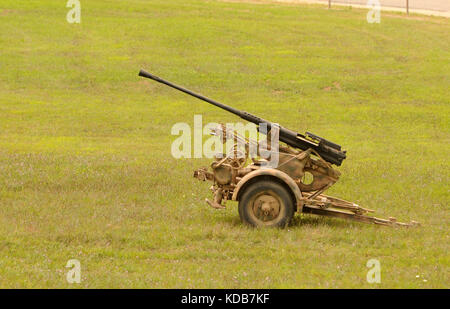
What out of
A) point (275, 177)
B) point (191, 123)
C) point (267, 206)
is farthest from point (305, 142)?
point (191, 123)

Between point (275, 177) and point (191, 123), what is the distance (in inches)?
512

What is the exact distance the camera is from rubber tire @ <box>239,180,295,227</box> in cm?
1285

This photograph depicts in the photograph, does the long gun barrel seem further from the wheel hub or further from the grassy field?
the grassy field

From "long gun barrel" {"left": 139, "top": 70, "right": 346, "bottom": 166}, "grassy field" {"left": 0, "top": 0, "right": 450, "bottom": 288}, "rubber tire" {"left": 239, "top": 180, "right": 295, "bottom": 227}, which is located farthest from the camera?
"long gun barrel" {"left": 139, "top": 70, "right": 346, "bottom": 166}

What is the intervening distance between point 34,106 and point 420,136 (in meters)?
13.9

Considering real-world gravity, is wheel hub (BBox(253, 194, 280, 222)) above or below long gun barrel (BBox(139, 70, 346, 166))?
below

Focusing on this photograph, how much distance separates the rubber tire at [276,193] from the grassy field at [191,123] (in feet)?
0.73

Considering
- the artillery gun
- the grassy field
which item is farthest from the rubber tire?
the grassy field

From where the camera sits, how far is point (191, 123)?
25.7 metres

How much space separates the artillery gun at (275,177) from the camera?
42.3ft

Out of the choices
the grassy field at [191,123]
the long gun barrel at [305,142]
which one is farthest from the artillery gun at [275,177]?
the grassy field at [191,123]

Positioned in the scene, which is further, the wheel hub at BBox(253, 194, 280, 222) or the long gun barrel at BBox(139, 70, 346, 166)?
the long gun barrel at BBox(139, 70, 346, 166)

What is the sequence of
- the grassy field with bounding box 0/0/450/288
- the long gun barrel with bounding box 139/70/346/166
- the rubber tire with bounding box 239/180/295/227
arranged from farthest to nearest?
the long gun barrel with bounding box 139/70/346/166, the rubber tire with bounding box 239/180/295/227, the grassy field with bounding box 0/0/450/288

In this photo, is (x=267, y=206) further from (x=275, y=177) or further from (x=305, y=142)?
(x=305, y=142)
